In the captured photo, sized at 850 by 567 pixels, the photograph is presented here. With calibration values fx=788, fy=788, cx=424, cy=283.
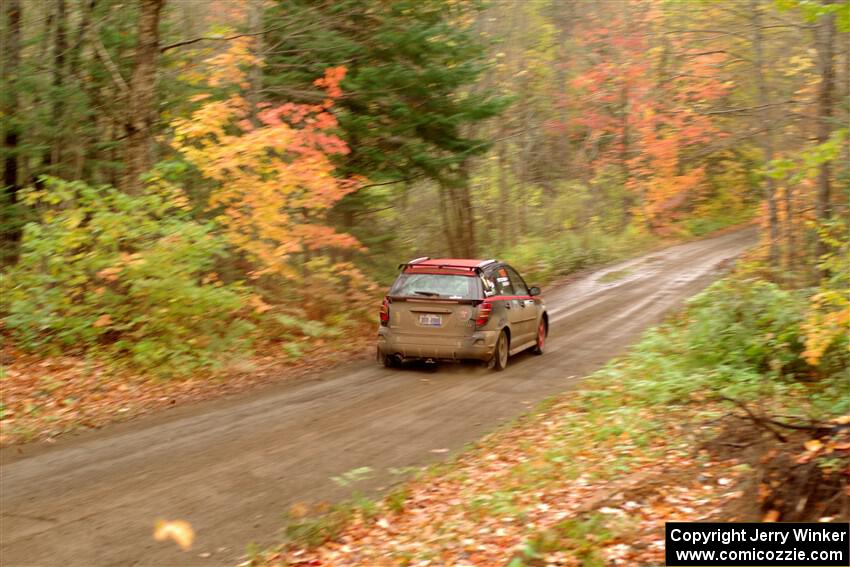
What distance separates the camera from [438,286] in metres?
13.5

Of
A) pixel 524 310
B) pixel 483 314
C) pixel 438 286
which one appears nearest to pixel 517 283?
pixel 524 310

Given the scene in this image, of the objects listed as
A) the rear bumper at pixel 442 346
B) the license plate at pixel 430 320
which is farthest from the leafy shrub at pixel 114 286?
the license plate at pixel 430 320

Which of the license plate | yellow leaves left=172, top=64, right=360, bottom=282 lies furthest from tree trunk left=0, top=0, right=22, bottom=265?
the license plate

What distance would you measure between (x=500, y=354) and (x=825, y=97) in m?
7.72

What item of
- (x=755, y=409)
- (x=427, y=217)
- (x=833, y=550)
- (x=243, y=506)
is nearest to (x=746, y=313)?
(x=755, y=409)

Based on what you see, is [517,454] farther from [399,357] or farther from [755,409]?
[399,357]

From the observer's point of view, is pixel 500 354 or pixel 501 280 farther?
pixel 501 280

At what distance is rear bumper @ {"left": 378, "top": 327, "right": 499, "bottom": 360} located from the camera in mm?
13219

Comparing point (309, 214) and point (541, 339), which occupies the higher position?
point (309, 214)

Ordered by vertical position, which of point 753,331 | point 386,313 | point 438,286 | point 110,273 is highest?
point 110,273

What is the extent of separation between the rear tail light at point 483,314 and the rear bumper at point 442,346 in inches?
6.0

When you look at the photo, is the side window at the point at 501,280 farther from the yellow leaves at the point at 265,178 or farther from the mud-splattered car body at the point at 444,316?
the yellow leaves at the point at 265,178

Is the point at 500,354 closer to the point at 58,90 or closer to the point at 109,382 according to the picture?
the point at 109,382

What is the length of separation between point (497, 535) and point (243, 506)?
2318 mm
